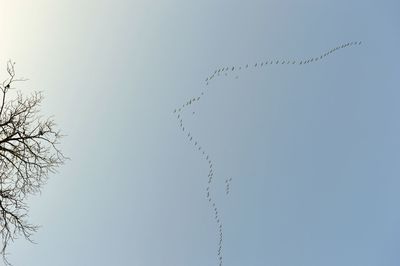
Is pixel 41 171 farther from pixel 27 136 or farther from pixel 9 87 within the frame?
pixel 9 87

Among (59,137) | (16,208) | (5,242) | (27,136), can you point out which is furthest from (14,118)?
(5,242)

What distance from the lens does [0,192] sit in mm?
8570

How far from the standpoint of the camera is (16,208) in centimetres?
885

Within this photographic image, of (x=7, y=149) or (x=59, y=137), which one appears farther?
(x=59, y=137)

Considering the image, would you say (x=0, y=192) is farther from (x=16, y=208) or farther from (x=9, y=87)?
(x=9, y=87)

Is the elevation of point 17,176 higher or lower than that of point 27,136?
lower

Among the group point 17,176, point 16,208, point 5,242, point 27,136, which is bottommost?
point 5,242

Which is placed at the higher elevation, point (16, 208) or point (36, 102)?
point (36, 102)

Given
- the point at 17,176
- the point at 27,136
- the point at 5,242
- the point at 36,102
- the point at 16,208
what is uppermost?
the point at 36,102

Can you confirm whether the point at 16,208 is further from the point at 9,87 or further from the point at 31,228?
the point at 9,87

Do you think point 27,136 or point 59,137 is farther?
point 59,137

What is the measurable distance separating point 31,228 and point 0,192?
1.06 metres

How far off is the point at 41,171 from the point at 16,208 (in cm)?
89

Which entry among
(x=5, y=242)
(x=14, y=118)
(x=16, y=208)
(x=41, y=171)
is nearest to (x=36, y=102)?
(x=14, y=118)
